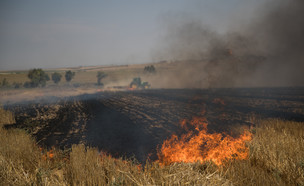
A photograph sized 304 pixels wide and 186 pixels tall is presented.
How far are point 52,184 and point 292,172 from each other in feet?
23.5

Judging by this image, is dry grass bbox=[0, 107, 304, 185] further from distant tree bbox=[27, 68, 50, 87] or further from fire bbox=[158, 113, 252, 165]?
distant tree bbox=[27, 68, 50, 87]

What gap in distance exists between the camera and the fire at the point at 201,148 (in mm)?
8976

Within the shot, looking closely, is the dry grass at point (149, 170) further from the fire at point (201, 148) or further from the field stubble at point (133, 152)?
the fire at point (201, 148)

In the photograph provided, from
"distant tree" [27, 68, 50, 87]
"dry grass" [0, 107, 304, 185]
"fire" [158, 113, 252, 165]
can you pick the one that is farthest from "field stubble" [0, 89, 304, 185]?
"distant tree" [27, 68, 50, 87]

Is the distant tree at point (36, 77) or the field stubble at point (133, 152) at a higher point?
the distant tree at point (36, 77)

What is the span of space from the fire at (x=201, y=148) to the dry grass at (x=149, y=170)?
33.7 inches

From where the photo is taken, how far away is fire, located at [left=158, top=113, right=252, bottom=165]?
8.98m

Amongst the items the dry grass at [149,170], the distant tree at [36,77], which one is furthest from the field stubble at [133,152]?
Result: the distant tree at [36,77]

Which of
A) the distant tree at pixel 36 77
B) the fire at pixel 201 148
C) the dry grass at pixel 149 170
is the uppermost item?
the distant tree at pixel 36 77

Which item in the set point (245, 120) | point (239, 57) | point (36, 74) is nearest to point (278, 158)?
point (245, 120)

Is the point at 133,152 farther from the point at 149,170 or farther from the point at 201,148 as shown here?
the point at 149,170

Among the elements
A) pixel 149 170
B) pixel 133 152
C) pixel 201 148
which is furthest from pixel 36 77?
pixel 149 170

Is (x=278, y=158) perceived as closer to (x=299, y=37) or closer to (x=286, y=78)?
(x=299, y=37)

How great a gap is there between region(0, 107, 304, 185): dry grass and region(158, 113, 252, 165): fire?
855 millimetres
